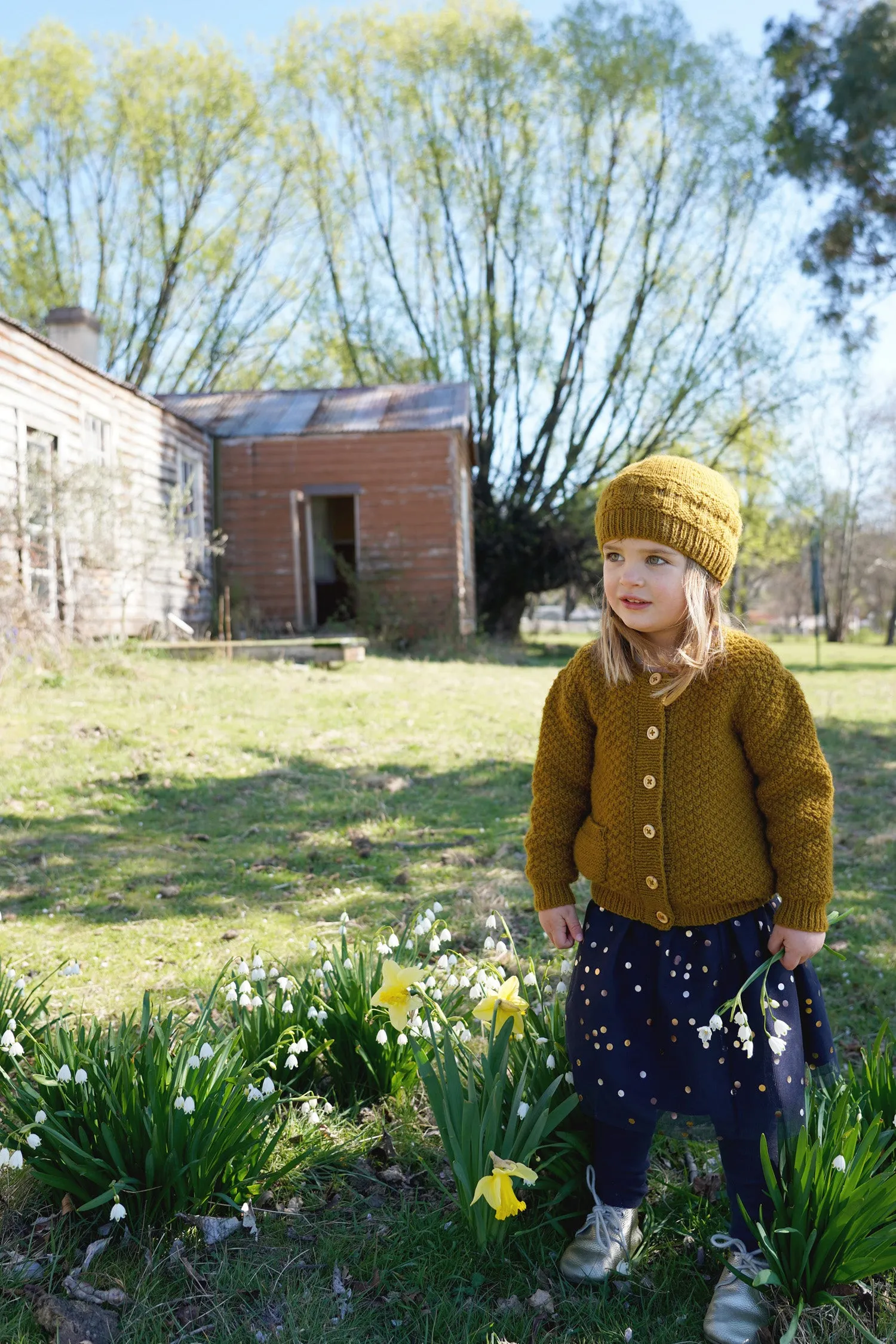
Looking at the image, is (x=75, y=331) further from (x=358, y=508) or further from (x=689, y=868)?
(x=689, y=868)

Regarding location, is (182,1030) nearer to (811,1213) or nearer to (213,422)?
(811,1213)

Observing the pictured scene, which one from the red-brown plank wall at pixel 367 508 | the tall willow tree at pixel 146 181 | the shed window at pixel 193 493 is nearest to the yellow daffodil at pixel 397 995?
the shed window at pixel 193 493

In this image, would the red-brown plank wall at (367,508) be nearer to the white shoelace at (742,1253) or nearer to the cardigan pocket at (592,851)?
the cardigan pocket at (592,851)

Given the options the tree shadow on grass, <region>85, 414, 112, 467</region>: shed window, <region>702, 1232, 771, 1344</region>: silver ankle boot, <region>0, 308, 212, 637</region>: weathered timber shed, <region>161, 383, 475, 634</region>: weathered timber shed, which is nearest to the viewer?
<region>702, 1232, 771, 1344</region>: silver ankle boot

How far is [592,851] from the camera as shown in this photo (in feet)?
7.68

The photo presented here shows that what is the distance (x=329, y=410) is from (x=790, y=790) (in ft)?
58.4

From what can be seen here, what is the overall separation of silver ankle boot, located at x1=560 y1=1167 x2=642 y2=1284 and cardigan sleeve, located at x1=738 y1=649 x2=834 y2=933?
76 cm

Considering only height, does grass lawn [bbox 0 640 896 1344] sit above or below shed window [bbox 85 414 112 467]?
below

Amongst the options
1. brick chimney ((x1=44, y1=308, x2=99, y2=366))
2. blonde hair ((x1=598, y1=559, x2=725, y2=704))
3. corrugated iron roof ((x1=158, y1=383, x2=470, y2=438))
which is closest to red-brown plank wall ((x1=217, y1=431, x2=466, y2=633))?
corrugated iron roof ((x1=158, y1=383, x2=470, y2=438))

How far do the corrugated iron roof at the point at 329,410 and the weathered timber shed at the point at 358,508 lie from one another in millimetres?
44

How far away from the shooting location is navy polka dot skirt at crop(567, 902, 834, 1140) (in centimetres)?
212

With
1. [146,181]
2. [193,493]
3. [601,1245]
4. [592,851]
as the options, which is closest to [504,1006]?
[592,851]

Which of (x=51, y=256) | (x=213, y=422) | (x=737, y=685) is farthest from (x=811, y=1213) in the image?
(x=51, y=256)

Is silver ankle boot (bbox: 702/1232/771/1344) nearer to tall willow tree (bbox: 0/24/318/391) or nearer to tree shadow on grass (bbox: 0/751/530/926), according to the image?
tree shadow on grass (bbox: 0/751/530/926)
